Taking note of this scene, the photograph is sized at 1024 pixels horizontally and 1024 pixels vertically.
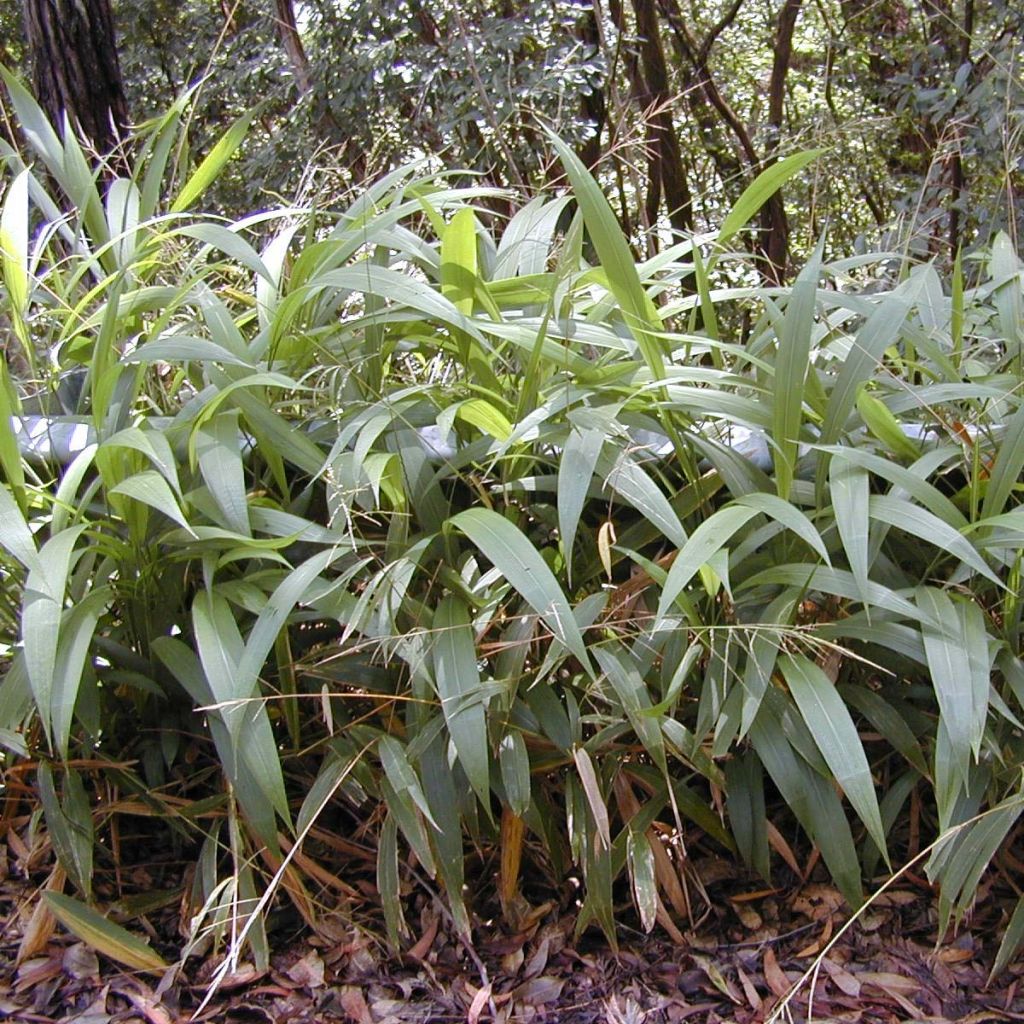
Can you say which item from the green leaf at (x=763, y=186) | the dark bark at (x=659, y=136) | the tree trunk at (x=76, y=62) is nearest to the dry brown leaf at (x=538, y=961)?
the green leaf at (x=763, y=186)

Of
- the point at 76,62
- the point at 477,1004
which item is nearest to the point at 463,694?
the point at 477,1004

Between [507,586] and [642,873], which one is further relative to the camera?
[507,586]

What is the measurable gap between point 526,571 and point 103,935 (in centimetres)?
68

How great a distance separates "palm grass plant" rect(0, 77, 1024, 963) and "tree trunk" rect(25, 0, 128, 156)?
123 cm

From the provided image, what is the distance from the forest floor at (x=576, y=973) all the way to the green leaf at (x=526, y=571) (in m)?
0.40

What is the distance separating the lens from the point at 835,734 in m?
1.28

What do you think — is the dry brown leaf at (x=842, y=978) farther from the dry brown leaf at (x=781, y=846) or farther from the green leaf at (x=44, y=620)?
the green leaf at (x=44, y=620)

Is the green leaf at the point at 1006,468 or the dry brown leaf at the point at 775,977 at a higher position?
the green leaf at the point at 1006,468

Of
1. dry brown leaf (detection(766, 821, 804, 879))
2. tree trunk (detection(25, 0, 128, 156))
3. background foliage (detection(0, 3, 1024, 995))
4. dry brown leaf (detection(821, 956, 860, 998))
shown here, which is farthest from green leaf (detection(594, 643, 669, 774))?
tree trunk (detection(25, 0, 128, 156))

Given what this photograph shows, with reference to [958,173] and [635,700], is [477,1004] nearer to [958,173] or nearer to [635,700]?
[635,700]

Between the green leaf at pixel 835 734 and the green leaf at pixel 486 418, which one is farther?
the green leaf at pixel 486 418

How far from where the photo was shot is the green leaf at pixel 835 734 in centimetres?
124

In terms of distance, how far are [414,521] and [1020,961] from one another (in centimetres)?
92

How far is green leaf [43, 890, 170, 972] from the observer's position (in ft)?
4.60
